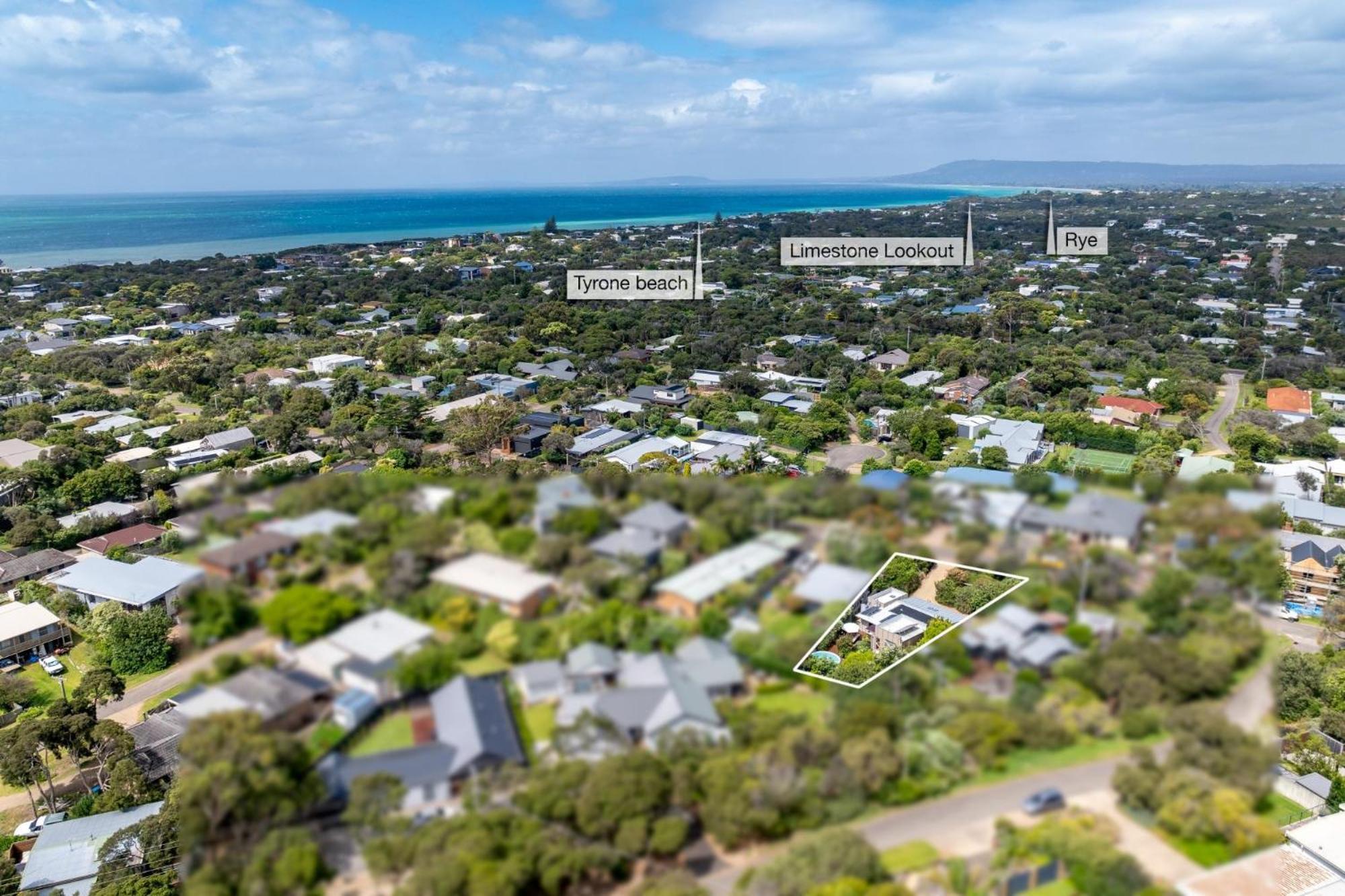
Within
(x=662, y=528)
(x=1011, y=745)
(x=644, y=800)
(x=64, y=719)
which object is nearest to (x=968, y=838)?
(x=1011, y=745)

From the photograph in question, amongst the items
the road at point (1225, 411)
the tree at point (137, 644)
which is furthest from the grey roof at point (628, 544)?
the road at point (1225, 411)

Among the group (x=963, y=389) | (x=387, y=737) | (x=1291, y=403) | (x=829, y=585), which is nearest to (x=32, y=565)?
(x=387, y=737)

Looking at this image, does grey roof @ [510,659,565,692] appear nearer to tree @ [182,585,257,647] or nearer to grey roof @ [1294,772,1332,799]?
tree @ [182,585,257,647]

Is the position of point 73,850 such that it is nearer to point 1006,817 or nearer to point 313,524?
point 313,524

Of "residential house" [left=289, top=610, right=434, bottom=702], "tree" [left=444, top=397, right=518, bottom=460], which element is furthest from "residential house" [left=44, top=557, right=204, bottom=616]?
"residential house" [left=289, top=610, right=434, bottom=702]

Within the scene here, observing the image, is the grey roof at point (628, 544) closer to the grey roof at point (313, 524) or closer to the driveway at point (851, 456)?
the grey roof at point (313, 524)

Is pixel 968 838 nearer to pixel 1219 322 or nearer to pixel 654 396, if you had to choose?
pixel 654 396
